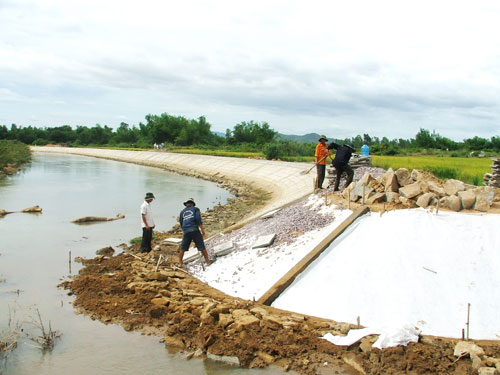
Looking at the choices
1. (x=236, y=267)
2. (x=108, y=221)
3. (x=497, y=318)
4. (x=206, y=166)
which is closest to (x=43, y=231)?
(x=108, y=221)

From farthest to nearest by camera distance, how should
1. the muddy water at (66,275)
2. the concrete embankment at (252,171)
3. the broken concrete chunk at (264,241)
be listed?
the concrete embankment at (252,171)
the broken concrete chunk at (264,241)
the muddy water at (66,275)

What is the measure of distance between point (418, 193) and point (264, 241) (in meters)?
3.36

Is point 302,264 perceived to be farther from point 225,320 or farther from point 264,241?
point 225,320

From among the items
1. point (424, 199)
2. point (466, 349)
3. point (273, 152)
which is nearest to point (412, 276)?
point (466, 349)

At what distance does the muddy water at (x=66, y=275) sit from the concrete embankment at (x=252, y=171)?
11.5 feet

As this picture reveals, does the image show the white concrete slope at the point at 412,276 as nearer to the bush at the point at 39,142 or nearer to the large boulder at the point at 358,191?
the large boulder at the point at 358,191

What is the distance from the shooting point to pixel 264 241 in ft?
30.7

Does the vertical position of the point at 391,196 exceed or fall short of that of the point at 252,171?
it exceeds it

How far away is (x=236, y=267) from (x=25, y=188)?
928 inches

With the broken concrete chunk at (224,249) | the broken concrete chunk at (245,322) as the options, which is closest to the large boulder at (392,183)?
the broken concrete chunk at (224,249)

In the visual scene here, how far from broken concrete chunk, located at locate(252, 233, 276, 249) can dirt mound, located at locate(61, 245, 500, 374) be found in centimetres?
150

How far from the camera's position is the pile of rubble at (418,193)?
8750mm

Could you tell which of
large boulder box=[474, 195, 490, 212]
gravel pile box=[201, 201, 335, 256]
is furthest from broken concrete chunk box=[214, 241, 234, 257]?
large boulder box=[474, 195, 490, 212]

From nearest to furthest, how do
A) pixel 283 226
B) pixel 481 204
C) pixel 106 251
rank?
pixel 481 204 → pixel 283 226 → pixel 106 251
